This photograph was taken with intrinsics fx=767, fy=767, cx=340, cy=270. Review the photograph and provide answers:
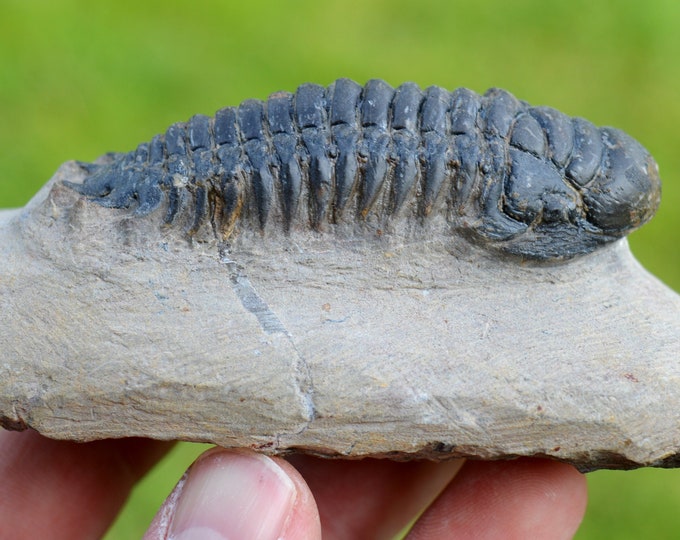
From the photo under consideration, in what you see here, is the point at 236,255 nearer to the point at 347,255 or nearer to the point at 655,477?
the point at 347,255

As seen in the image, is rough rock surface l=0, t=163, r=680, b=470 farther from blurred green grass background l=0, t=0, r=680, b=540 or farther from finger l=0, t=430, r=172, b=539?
blurred green grass background l=0, t=0, r=680, b=540

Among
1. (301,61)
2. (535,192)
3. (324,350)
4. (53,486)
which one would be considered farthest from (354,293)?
(301,61)

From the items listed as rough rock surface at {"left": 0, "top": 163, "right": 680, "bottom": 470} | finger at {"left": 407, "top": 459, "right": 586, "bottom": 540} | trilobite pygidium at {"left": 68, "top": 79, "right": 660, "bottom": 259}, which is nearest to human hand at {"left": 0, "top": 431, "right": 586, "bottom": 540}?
finger at {"left": 407, "top": 459, "right": 586, "bottom": 540}

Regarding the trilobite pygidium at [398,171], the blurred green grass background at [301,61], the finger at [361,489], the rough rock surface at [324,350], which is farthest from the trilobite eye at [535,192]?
the blurred green grass background at [301,61]

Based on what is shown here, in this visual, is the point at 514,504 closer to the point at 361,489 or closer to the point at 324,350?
the point at 361,489

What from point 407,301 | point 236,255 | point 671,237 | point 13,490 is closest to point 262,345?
point 236,255
